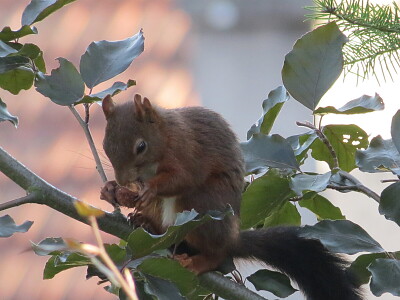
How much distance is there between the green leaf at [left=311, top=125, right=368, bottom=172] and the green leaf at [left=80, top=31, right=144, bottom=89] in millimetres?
282

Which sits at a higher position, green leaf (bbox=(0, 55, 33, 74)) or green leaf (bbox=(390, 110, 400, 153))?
green leaf (bbox=(0, 55, 33, 74))

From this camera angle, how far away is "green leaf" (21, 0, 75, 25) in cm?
101

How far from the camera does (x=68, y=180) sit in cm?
209

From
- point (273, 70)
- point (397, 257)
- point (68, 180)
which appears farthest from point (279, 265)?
point (273, 70)

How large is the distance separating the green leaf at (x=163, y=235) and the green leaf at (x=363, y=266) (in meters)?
0.19

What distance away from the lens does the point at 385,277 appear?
0.81 m

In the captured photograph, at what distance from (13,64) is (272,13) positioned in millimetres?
1845

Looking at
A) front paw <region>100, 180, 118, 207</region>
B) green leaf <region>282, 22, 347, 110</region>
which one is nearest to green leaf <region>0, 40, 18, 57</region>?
front paw <region>100, 180, 118, 207</region>

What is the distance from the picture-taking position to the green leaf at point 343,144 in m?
1.11

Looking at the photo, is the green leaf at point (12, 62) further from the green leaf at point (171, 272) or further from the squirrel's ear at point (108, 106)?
the green leaf at point (171, 272)

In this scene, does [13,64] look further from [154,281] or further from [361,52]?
[361,52]

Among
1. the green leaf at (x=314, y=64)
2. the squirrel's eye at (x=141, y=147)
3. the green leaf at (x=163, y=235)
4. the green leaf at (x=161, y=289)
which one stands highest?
the green leaf at (x=314, y=64)

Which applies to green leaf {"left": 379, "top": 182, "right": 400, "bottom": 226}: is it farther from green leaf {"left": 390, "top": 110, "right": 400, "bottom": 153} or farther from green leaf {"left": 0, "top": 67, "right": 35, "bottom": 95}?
green leaf {"left": 0, "top": 67, "right": 35, "bottom": 95}

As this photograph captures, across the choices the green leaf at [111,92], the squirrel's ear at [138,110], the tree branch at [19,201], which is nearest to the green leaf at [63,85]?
the green leaf at [111,92]
